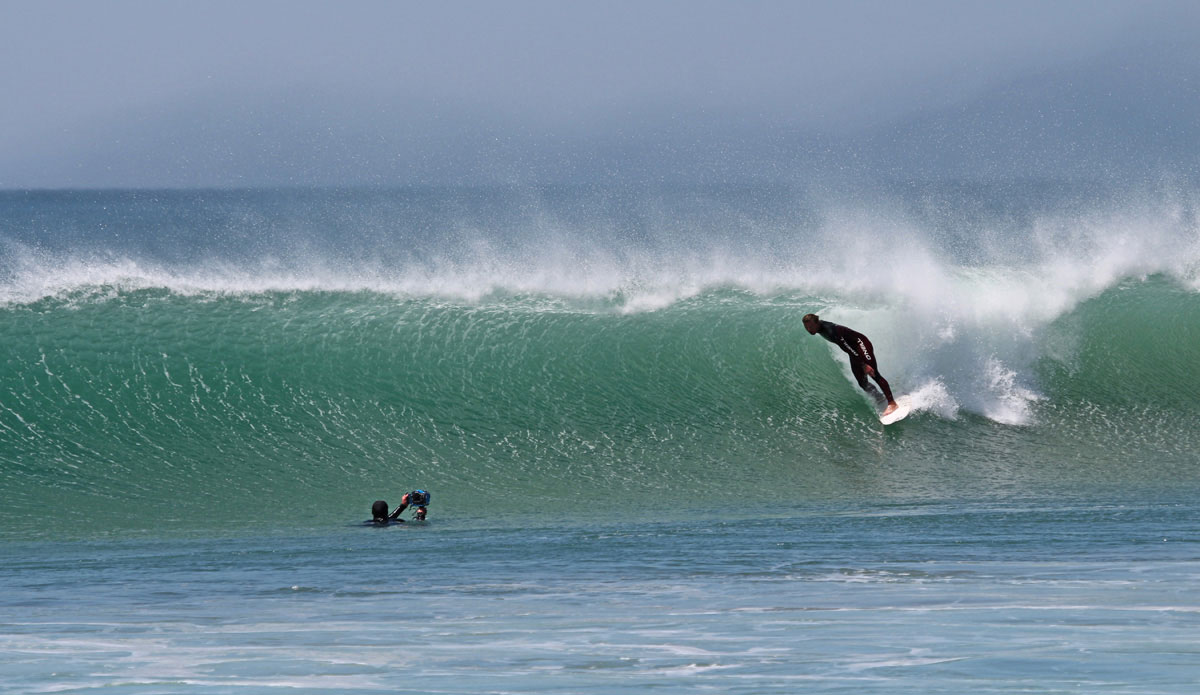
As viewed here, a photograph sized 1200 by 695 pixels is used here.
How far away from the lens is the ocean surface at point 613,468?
18.5ft

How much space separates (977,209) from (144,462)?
5108 cm

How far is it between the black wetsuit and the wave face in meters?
0.50

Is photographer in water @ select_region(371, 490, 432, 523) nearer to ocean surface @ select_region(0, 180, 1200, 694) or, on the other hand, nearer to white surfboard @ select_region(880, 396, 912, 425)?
ocean surface @ select_region(0, 180, 1200, 694)

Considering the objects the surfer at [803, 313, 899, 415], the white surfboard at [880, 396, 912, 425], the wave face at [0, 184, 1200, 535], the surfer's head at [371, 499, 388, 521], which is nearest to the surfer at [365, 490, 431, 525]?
the surfer's head at [371, 499, 388, 521]

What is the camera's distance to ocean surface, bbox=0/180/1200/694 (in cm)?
564

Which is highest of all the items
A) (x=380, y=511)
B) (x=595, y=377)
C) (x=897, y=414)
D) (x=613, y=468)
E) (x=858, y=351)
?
(x=595, y=377)

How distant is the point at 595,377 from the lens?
13.4 metres

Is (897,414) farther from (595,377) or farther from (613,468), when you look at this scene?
(595,377)

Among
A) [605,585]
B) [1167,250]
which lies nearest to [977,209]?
[1167,250]

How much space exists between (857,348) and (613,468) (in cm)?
243

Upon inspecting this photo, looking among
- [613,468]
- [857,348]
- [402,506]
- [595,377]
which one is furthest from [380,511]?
[857,348]

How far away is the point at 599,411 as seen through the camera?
12531 millimetres

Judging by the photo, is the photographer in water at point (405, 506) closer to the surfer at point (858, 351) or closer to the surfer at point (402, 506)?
the surfer at point (402, 506)

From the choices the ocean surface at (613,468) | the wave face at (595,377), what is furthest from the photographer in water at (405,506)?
the wave face at (595,377)
